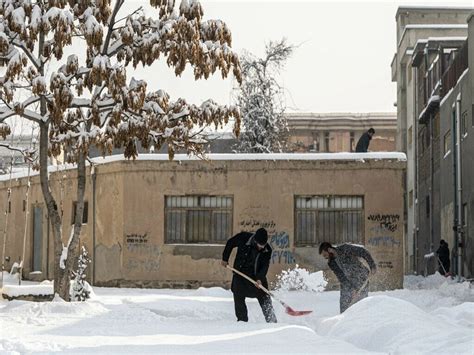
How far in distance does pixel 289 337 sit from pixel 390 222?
45.2 feet

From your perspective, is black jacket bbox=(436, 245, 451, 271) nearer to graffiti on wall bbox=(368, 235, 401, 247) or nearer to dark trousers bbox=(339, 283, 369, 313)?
graffiti on wall bbox=(368, 235, 401, 247)

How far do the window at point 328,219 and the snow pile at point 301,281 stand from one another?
768 millimetres

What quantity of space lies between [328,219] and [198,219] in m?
3.28

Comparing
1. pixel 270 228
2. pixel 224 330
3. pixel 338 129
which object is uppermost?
pixel 338 129

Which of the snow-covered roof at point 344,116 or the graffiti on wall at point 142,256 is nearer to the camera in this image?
the graffiti on wall at point 142,256

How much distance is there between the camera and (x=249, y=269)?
1424 centimetres

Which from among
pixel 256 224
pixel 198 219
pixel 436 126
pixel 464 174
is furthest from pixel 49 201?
pixel 436 126

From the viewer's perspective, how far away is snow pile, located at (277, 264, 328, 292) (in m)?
24.1

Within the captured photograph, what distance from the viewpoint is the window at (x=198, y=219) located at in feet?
82.5

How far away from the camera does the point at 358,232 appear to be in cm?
2481

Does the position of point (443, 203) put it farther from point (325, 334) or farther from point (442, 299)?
point (325, 334)

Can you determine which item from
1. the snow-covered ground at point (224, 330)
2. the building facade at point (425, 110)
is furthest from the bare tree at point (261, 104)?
the snow-covered ground at point (224, 330)

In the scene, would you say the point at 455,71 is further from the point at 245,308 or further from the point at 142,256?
the point at 245,308

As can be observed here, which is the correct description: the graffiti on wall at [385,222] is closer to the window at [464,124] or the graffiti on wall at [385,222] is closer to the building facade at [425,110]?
the window at [464,124]
